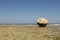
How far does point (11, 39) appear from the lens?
13086mm

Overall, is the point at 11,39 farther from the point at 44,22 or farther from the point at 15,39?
the point at 44,22

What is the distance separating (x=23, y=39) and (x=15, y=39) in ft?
2.34

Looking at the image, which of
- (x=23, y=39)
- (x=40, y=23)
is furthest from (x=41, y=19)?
(x=23, y=39)

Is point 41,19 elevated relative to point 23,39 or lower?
elevated

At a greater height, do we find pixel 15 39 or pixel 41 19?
pixel 41 19

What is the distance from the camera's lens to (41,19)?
3164 centimetres

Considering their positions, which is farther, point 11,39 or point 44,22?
point 44,22

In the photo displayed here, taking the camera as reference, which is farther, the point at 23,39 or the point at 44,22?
the point at 44,22

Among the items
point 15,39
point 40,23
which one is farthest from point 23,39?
point 40,23

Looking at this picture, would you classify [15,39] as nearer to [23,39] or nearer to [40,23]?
[23,39]

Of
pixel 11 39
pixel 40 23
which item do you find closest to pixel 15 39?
pixel 11 39

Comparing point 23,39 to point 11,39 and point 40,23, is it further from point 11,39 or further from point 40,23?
point 40,23

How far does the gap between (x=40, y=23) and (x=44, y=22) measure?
2.90 ft

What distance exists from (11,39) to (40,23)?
1890 centimetres
